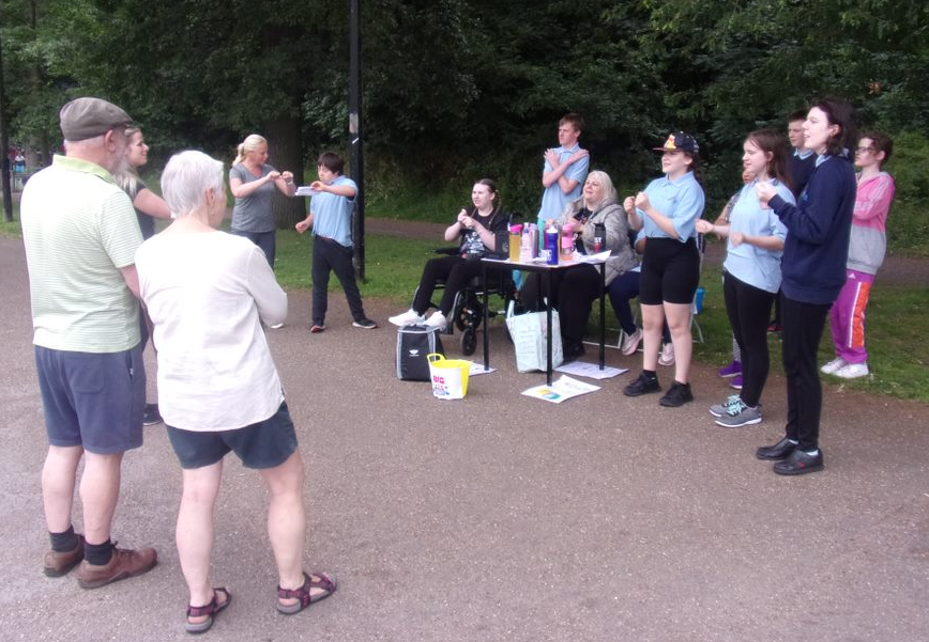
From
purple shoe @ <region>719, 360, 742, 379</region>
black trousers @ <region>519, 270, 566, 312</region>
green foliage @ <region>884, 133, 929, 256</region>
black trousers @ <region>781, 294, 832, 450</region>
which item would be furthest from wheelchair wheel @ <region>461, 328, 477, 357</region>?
Result: green foliage @ <region>884, 133, 929, 256</region>

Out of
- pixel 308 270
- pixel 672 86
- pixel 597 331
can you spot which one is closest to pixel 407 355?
pixel 597 331

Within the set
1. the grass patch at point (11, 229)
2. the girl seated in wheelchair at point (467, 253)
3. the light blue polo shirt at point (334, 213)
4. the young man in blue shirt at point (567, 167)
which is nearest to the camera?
the girl seated in wheelchair at point (467, 253)

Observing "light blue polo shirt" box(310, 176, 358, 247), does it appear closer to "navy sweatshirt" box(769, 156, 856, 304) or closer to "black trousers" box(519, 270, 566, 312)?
"black trousers" box(519, 270, 566, 312)

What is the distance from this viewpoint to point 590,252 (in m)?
7.11

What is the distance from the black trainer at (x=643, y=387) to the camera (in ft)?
19.7

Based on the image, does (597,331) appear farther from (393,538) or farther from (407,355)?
(393,538)

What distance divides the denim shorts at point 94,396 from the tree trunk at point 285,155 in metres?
13.0

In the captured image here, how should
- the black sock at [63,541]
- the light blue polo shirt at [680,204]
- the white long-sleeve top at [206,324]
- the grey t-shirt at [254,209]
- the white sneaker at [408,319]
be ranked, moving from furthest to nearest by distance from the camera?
the grey t-shirt at [254,209], the white sneaker at [408,319], the light blue polo shirt at [680,204], the black sock at [63,541], the white long-sleeve top at [206,324]

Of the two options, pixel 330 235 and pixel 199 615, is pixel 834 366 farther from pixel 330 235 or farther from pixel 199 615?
pixel 199 615

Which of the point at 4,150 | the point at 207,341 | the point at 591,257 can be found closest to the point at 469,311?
the point at 591,257

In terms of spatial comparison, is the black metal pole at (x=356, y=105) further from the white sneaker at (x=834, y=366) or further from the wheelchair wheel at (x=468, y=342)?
the white sneaker at (x=834, y=366)

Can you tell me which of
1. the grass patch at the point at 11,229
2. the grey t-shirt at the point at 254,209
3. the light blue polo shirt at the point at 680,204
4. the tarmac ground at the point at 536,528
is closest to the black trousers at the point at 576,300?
the tarmac ground at the point at 536,528

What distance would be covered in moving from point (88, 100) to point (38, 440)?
8.86 ft

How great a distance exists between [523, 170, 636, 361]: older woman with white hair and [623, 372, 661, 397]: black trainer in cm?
106
